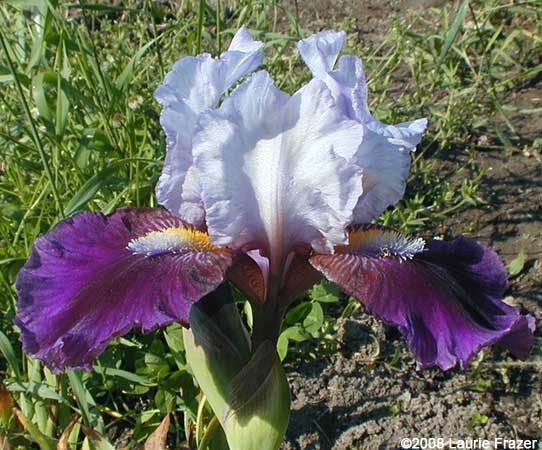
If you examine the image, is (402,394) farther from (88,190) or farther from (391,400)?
(88,190)

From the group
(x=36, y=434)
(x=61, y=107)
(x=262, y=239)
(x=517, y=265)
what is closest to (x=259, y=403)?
(x=262, y=239)

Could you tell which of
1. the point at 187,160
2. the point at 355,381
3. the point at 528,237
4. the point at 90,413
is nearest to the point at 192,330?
the point at 187,160

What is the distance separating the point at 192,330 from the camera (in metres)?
1.38

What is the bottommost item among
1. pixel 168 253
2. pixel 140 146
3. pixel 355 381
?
pixel 355 381

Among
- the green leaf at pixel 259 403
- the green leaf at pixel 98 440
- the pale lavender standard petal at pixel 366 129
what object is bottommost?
the green leaf at pixel 98 440

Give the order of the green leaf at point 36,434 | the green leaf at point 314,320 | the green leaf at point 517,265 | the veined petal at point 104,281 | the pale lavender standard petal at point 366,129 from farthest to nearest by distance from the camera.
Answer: the green leaf at point 517,265, the green leaf at point 314,320, the green leaf at point 36,434, the pale lavender standard petal at point 366,129, the veined petal at point 104,281

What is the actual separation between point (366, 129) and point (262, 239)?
0.26 m

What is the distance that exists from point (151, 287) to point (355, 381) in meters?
0.99

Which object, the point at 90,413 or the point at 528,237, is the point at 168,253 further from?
the point at 528,237

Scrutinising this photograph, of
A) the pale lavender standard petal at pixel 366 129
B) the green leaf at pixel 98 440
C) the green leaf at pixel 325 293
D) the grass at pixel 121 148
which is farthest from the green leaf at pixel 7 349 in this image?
the pale lavender standard petal at pixel 366 129

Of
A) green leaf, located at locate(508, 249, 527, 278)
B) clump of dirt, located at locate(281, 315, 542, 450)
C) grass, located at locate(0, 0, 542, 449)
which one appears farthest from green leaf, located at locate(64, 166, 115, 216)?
green leaf, located at locate(508, 249, 527, 278)

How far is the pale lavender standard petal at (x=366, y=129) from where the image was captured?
1241 millimetres

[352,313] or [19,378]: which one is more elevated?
[19,378]

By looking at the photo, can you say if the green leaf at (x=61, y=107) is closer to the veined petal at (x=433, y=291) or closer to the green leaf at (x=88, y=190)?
the green leaf at (x=88, y=190)
